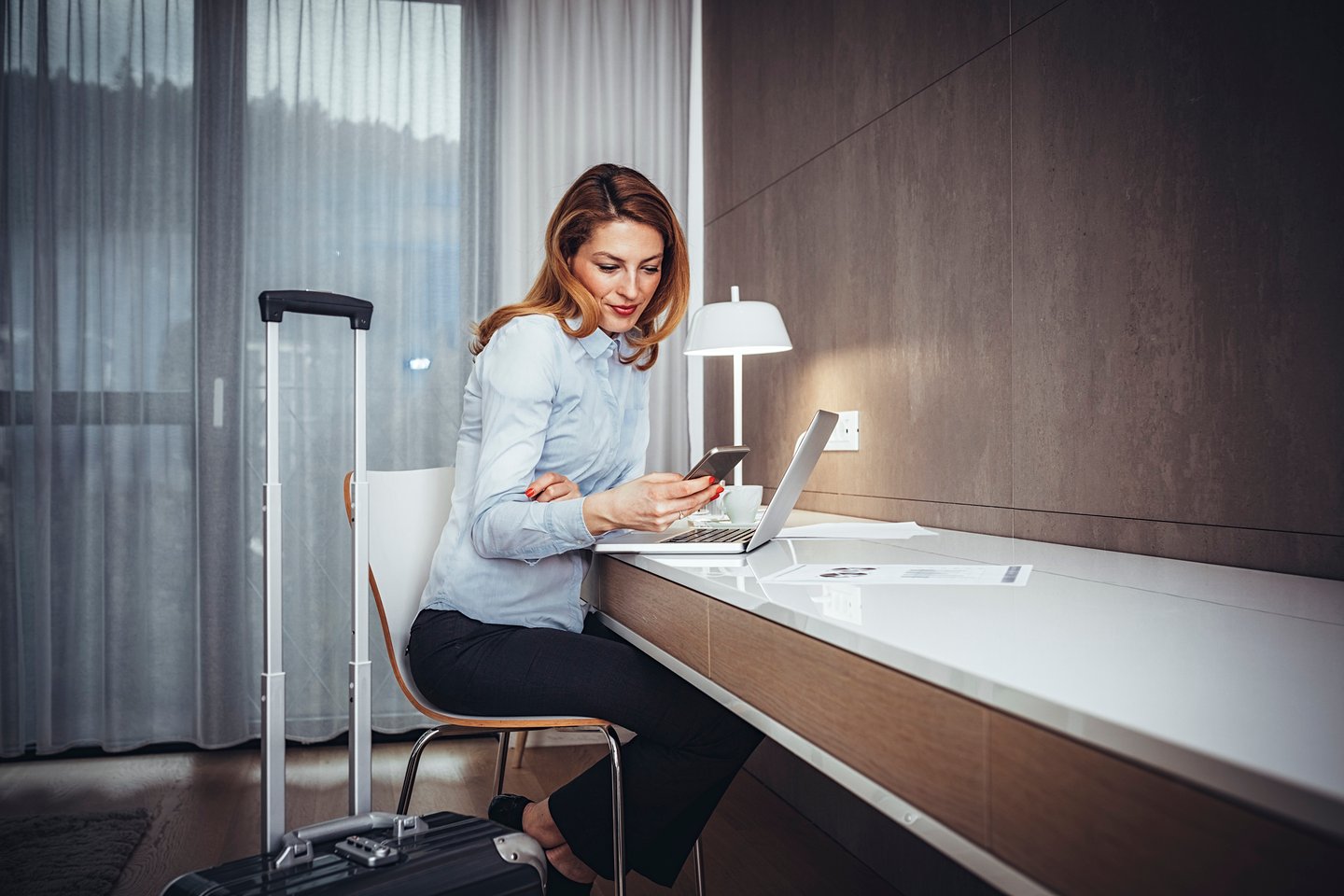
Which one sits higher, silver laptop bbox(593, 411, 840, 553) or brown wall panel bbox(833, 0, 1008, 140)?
brown wall panel bbox(833, 0, 1008, 140)

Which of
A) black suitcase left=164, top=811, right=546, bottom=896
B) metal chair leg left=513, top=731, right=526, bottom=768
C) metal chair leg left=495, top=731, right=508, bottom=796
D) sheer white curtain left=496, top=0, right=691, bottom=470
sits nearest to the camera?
black suitcase left=164, top=811, right=546, bottom=896

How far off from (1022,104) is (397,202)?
217cm

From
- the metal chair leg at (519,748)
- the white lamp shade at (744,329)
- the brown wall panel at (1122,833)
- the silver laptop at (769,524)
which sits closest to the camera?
the brown wall panel at (1122,833)

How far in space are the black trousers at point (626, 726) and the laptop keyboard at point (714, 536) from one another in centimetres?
22

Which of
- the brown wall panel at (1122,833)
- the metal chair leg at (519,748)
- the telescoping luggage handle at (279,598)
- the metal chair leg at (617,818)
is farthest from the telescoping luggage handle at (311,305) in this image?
the metal chair leg at (519,748)

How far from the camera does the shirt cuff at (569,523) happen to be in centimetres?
148

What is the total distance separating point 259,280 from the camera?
315 centimetres

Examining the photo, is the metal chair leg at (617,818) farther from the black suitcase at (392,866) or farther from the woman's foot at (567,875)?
the black suitcase at (392,866)

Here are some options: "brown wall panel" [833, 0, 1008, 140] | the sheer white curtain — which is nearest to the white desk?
"brown wall panel" [833, 0, 1008, 140]

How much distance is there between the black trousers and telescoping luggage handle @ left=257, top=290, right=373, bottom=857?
22 centimetres

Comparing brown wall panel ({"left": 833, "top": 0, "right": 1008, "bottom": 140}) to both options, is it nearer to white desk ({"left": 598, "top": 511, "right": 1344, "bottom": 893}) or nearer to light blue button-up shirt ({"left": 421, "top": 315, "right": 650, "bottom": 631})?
light blue button-up shirt ({"left": 421, "top": 315, "right": 650, "bottom": 631})

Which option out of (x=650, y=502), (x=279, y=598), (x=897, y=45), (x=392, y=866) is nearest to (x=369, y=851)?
(x=392, y=866)

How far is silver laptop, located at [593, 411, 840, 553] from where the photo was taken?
1.48 metres

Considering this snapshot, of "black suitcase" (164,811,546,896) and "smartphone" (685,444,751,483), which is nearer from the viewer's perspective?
"black suitcase" (164,811,546,896)
